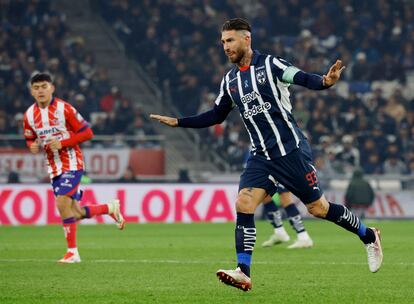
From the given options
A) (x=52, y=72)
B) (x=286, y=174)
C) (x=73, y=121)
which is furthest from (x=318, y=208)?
(x=52, y=72)

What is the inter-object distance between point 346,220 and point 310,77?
169 centimetres

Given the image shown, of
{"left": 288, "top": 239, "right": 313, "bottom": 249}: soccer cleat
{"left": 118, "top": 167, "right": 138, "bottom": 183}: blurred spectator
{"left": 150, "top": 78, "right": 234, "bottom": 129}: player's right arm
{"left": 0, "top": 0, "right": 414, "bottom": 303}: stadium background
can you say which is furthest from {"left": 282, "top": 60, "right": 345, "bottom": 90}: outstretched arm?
{"left": 118, "top": 167, "right": 138, "bottom": 183}: blurred spectator

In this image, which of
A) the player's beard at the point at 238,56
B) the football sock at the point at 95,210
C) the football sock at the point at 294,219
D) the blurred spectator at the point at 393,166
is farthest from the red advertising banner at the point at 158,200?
the player's beard at the point at 238,56

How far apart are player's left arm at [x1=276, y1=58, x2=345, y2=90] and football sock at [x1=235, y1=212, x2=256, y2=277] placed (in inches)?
51.8

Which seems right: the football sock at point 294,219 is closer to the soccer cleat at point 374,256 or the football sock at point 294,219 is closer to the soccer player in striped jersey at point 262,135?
the soccer cleat at point 374,256

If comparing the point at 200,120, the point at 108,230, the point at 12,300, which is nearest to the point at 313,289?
the point at 200,120

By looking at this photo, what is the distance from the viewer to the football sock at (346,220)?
987 centimetres

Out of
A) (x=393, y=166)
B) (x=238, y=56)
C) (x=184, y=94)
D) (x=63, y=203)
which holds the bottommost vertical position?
(x=393, y=166)

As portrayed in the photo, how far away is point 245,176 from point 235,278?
1124 millimetres

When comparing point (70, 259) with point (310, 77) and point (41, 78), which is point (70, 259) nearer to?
point (41, 78)

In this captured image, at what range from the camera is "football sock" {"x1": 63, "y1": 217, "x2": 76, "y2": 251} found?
42.5ft

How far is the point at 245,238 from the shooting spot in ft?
31.0

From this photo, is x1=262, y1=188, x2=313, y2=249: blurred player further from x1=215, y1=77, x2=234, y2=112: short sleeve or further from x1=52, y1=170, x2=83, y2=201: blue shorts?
x1=215, y1=77, x2=234, y2=112: short sleeve

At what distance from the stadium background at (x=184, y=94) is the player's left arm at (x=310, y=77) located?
12.3 meters
